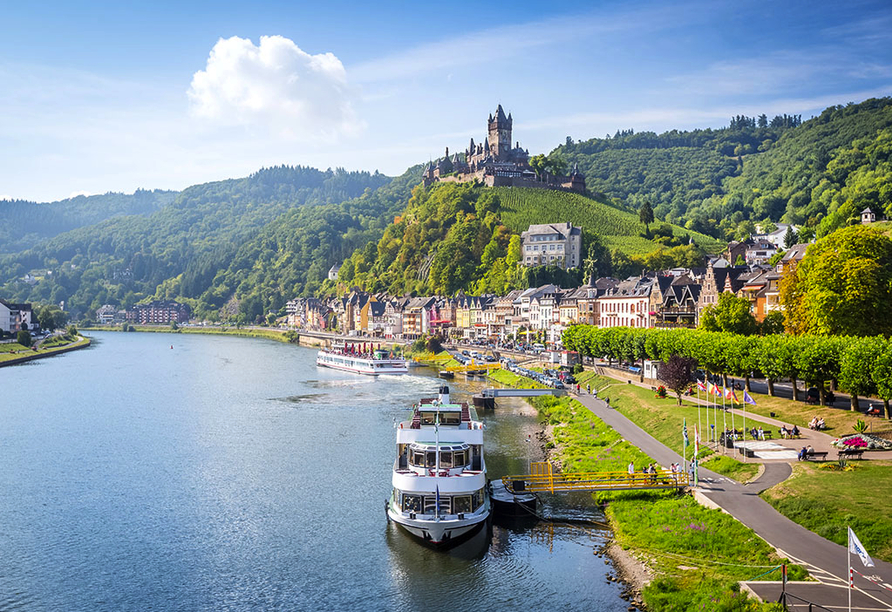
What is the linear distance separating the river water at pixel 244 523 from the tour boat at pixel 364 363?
34.6 m

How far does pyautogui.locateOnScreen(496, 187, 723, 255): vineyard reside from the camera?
17488cm

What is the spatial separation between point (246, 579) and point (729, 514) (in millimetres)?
20095

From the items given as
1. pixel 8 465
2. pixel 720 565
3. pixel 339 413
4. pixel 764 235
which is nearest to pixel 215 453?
pixel 8 465

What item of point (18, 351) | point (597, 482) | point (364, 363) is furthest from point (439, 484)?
point (18, 351)

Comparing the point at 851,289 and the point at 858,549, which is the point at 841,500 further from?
the point at 851,289

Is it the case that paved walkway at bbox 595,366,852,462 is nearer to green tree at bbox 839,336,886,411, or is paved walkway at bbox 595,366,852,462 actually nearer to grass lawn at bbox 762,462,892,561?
grass lawn at bbox 762,462,892,561

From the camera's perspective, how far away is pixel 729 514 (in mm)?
32031

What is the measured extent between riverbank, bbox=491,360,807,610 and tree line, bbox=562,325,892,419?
514 inches

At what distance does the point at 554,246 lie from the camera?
528ft

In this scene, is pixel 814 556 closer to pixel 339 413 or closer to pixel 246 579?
pixel 246 579

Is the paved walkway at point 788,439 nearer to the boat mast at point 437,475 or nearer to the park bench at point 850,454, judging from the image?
the park bench at point 850,454

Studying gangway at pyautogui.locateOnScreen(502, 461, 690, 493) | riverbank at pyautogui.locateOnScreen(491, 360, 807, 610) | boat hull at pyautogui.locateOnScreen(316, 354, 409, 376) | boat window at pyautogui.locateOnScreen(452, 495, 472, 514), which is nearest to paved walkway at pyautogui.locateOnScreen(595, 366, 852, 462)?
gangway at pyautogui.locateOnScreen(502, 461, 690, 493)

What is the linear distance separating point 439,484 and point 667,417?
23831 mm

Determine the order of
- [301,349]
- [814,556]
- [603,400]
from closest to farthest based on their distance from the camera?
1. [814,556]
2. [603,400]
3. [301,349]
